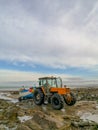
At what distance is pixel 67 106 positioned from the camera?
17.9 metres

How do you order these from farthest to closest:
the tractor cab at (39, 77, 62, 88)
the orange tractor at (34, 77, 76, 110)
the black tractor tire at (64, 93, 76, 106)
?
the tractor cab at (39, 77, 62, 88) → the black tractor tire at (64, 93, 76, 106) → the orange tractor at (34, 77, 76, 110)

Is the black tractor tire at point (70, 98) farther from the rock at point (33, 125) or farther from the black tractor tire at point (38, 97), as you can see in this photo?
the rock at point (33, 125)

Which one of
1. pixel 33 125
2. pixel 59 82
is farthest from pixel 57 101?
pixel 33 125

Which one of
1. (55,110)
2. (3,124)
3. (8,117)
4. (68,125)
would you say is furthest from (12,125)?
(55,110)

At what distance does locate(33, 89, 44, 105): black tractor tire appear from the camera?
18672 millimetres

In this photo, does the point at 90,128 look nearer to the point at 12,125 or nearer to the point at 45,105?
the point at 12,125

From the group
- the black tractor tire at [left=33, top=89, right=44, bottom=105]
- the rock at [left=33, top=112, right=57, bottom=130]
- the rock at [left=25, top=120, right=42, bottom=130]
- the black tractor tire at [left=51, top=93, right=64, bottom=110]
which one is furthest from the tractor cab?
the rock at [left=25, top=120, right=42, bottom=130]

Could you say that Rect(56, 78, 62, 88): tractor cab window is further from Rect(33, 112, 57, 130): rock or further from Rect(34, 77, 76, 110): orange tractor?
Rect(33, 112, 57, 130): rock

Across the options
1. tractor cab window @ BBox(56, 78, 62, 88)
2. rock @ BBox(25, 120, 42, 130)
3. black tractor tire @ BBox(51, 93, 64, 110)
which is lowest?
rock @ BBox(25, 120, 42, 130)

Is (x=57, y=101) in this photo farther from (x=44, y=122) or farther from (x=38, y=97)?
(x=44, y=122)

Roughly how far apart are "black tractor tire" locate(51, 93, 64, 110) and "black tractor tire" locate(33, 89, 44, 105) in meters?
1.73

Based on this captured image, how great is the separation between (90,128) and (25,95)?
13314 mm

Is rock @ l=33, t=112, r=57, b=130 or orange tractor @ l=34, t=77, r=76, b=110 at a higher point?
orange tractor @ l=34, t=77, r=76, b=110

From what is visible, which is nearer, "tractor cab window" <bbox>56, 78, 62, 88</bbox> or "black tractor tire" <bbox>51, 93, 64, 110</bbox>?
"black tractor tire" <bbox>51, 93, 64, 110</bbox>
